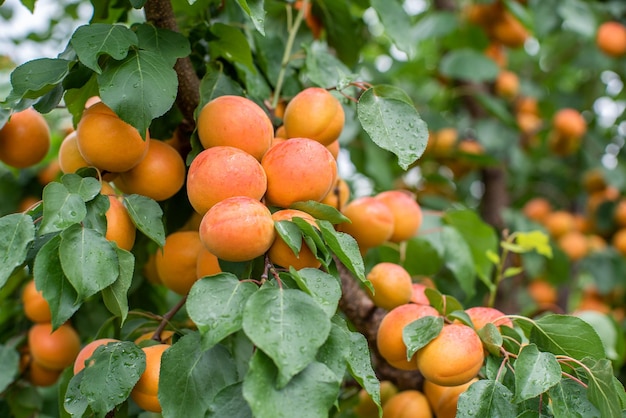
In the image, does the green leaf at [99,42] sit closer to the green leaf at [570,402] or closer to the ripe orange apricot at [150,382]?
the ripe orange apricot at [150,382]

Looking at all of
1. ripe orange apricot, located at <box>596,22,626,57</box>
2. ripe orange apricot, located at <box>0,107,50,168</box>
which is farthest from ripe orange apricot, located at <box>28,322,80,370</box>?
ripe orange apricot, located at <box>596,22,626,57</box>

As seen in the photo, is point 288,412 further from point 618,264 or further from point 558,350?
point 618,264

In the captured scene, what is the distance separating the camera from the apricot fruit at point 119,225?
756mm

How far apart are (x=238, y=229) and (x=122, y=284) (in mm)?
Result: 148

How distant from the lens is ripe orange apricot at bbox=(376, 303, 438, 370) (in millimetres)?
840

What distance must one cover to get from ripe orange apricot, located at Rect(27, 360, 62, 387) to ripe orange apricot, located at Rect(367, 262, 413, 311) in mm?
597

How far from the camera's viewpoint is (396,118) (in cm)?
82

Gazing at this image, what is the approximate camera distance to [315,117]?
0.84 m

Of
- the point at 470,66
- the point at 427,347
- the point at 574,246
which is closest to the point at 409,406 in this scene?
the point at 427,347

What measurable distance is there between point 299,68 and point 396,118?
1.06 ft

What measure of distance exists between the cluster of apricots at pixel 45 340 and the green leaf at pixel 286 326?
0.60 meters

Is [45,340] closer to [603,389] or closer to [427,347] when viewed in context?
[427,347]

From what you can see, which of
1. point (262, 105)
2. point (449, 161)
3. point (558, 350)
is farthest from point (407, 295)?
point (449, 161)

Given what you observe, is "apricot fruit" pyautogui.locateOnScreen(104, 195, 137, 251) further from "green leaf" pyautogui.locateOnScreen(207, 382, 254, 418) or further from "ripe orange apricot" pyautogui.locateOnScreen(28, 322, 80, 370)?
"ripe orange apricot" pyautogui.locateOnScreen(28, 322, 80, 370)
